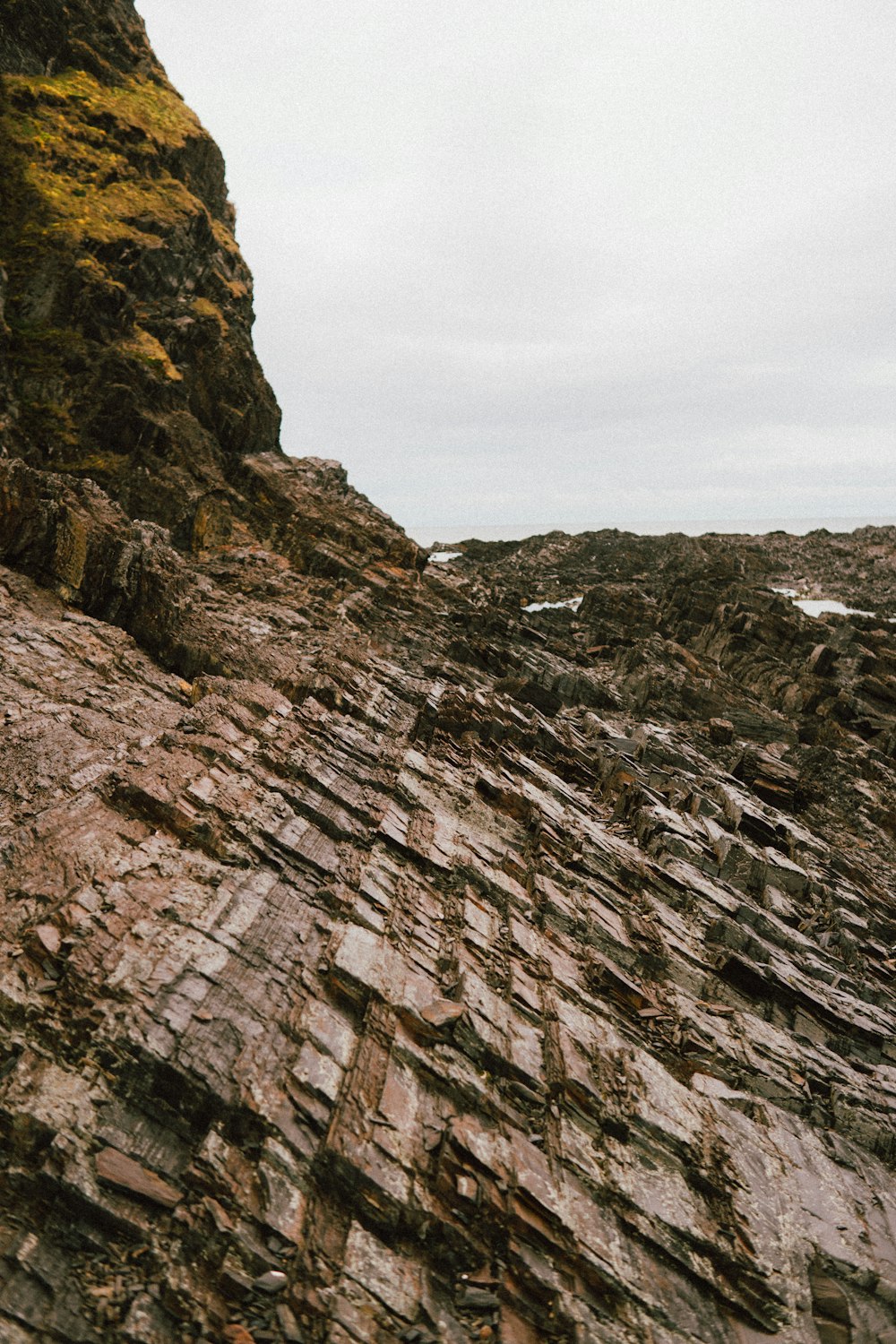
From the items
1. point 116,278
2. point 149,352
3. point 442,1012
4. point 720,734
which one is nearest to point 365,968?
point 442,1012

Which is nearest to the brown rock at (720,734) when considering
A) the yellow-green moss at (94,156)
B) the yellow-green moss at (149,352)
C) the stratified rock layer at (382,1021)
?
the stratified rock layer at (382,1021)

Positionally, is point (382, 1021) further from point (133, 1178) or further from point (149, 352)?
point (149, 352)

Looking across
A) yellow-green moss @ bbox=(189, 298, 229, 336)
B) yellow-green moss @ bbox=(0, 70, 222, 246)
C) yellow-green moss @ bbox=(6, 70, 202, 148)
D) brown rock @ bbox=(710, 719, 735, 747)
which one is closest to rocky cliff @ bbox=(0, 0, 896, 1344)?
yellow-green moss @ bbox=(0, 70, 222, 246)

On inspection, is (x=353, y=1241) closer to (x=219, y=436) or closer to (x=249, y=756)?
(x=249, y=756)

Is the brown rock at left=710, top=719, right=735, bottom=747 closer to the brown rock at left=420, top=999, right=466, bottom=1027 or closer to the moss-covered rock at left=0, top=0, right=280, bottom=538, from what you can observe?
the brown rock at left=420, top=999, right=466, bottom=1027

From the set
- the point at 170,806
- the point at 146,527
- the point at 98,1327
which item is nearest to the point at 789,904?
the point at 170,806

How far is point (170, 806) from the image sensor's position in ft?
40.1

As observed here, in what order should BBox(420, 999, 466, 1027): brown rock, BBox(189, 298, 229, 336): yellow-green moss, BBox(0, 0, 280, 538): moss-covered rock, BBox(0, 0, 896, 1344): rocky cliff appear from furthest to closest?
BBox(189, 298, 229, 336): yellow-green moss, BBox(0, 0, 280, 538): moss-covered rock, BBox(420, 999, 466, 1027): brown rock, BBox(0, 0, 896, 1344): rocky cliff

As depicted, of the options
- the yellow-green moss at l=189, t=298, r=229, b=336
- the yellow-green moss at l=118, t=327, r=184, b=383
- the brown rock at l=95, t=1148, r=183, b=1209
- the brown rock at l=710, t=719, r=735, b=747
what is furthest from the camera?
the yellow-green moss at l=189, t=298, r=229, b=336

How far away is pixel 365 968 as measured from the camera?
35.8 ft

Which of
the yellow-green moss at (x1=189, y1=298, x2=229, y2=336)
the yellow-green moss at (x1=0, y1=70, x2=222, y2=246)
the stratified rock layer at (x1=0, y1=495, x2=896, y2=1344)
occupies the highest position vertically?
the yellow-green moss at (x1=0, y1=70, x2=222, y2=246)

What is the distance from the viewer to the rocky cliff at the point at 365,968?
25.7 feet

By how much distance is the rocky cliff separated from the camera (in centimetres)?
784

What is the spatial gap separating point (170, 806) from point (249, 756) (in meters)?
2.95
